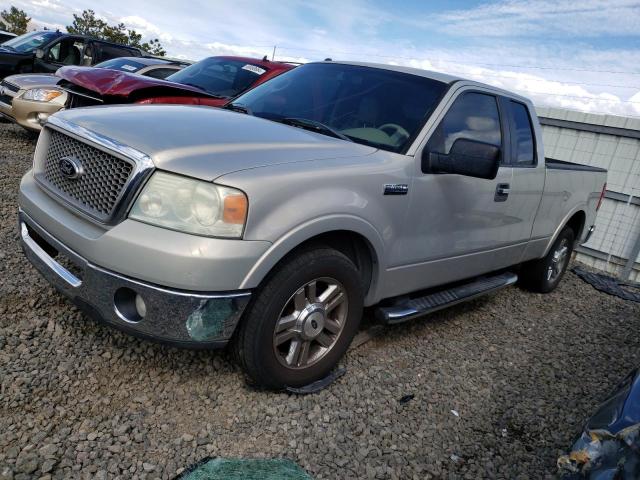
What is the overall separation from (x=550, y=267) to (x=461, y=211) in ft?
8.52

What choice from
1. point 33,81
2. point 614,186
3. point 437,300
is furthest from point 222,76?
point 614,186

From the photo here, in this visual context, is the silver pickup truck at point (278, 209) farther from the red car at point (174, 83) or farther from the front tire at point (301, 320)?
the red car at point (174, 83)

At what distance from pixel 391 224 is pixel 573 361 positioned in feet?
7.24

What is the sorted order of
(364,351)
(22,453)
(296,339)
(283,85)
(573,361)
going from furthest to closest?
(573,361), (283,85), (364,351), (296,339), (22,453)

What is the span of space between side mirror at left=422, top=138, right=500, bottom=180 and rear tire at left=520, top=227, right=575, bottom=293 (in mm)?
2696

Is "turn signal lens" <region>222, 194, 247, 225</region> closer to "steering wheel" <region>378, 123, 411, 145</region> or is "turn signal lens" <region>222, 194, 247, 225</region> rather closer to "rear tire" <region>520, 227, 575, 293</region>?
"steering wheel" <region>378, 123, 411, 145</region>

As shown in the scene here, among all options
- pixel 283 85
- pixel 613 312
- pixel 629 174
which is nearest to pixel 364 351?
pixel 283 85

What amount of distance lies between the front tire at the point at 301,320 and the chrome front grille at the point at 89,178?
79 cm

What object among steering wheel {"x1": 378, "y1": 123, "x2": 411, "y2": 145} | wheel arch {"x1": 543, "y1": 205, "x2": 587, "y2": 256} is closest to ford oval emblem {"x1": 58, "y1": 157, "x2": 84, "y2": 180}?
steering wheel {"x1": 378, "y1": 123, "x2": 411, "y2": 145}

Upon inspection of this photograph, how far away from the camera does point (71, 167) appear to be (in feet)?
8.61

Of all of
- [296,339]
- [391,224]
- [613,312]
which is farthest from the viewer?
[613,312]

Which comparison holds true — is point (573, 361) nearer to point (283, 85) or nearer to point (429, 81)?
point (429, 81)

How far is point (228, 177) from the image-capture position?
7.52 feet

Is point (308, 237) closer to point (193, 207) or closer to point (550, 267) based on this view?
point (193, 207)
